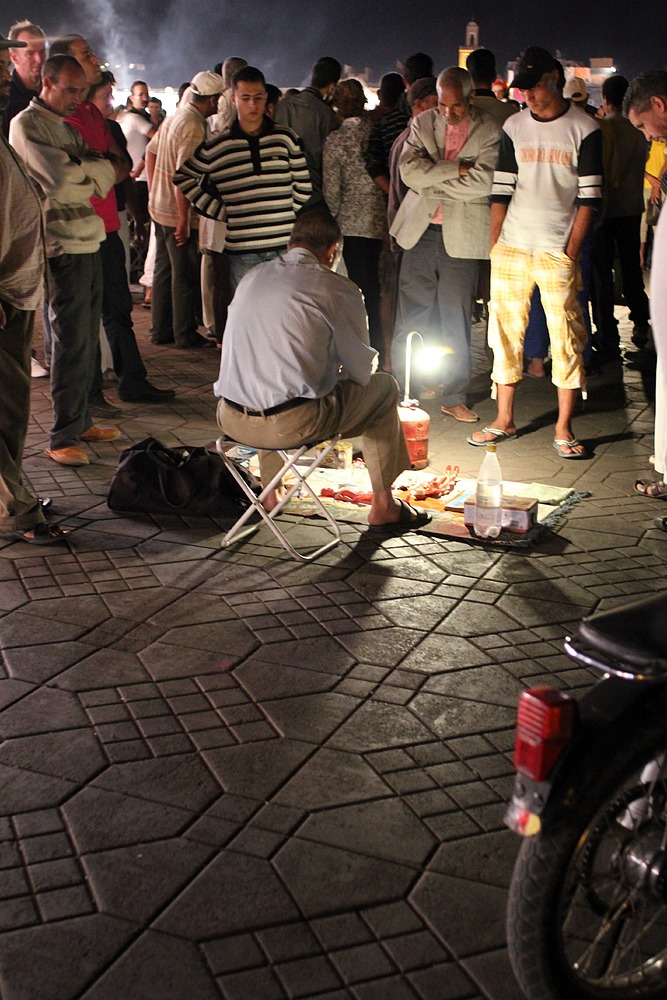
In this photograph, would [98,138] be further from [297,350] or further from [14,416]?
[297,350]

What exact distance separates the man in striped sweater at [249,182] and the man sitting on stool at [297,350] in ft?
7.90

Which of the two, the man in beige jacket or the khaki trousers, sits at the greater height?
the man in beige jacket

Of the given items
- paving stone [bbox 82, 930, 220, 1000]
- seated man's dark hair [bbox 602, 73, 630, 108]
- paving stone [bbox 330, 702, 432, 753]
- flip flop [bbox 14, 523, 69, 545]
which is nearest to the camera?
paving stone [bbox 82, 930, 220, 1000]

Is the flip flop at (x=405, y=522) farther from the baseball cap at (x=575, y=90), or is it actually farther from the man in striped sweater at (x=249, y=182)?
the baseball cap at (x=575, y=90)

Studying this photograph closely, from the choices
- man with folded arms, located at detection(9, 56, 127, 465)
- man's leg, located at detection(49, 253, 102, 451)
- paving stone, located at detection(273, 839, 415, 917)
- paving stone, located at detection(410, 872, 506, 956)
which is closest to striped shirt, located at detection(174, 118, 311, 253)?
man with folded arms, located at detection(9, 56, 127, 465)

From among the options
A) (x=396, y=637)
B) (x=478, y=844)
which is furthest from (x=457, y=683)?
(x=478, y=844)

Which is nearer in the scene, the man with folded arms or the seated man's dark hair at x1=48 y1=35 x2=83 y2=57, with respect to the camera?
the man with folded arms

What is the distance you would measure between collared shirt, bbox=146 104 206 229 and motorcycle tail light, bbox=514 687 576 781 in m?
7.96

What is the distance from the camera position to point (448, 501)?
6418mm

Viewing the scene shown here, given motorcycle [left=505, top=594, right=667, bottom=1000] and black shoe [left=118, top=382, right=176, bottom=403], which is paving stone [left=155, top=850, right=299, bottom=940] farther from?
black shoe [left=118, top=382, right=176, bottom=403]

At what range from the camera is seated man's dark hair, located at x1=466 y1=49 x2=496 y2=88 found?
30.8 feet

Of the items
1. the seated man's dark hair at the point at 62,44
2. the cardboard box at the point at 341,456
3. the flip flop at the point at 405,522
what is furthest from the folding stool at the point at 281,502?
the seated man's dark hair at the point at 62,44

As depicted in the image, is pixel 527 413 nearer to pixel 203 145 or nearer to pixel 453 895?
pixel 203 145

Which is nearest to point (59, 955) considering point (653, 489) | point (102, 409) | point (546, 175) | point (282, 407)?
point (282, 407)
